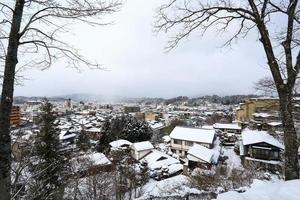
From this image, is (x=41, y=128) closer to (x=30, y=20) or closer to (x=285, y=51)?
(x=30, y=20)

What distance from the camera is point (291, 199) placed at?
3.56 meters

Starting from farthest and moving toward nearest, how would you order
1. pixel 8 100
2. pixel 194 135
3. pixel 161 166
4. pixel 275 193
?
pixel 194 135
pixel 161 166
pixel 275 193
pixel 8 100

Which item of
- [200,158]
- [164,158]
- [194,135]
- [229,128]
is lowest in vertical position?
[164,158]

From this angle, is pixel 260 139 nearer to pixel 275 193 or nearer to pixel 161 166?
pixel 161 166

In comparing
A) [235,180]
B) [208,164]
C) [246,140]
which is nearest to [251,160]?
[246,140]

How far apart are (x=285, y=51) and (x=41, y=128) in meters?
15.1

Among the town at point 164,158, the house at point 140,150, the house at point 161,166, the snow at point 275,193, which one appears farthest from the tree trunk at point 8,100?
the house at point 140,150

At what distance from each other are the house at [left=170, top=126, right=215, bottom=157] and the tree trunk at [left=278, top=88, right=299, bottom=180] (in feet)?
88.4

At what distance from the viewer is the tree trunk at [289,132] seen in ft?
15.4

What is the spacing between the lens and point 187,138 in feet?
107

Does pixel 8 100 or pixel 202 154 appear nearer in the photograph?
pixel 8 100

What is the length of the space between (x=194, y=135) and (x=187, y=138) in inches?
44.4

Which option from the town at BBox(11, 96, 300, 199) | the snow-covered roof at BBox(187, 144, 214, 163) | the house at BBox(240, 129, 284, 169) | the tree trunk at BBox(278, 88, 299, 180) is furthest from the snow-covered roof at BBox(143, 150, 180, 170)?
the tree trunk at BBox(278, 88, 299, 180)

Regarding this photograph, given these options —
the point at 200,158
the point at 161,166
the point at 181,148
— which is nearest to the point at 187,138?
the point at 181,148
